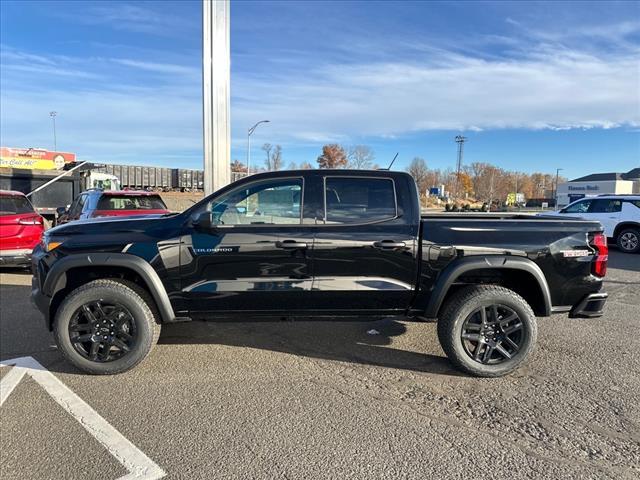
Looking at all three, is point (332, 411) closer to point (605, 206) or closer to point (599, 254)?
point (599, 254)

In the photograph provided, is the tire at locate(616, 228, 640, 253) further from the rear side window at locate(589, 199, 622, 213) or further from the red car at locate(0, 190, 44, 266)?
the red car at locate(0, 190, 44, 266)

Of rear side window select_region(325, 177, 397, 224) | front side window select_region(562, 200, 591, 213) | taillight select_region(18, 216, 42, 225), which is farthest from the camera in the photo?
front side window select_region(562, 200, 591, 213)

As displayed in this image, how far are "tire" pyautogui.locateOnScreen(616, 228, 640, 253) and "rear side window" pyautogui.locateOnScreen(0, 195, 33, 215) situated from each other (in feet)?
49.1

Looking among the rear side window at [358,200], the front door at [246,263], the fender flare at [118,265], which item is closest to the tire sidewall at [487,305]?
the rear side window at [358,200]

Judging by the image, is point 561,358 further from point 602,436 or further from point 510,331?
point 602,436

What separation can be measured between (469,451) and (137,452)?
2.13 metres

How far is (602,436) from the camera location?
10.3ft

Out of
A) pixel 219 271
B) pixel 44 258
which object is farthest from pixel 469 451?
pixel 44 258

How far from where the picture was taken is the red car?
26.5 feet

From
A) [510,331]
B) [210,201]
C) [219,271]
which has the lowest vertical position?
[510,331]

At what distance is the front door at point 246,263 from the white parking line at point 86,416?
117 cm

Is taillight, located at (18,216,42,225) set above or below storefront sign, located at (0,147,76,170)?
below

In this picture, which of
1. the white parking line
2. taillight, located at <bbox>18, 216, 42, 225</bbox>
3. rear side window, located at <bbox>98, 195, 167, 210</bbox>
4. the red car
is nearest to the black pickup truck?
the white parking line

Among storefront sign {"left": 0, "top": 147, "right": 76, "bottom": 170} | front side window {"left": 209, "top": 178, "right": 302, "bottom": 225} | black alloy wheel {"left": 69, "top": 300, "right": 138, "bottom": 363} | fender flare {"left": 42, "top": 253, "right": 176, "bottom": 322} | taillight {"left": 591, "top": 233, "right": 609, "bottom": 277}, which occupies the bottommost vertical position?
black alloy wheel {"left": 69, "top": 300, "right": 138, "bottom": 363}
